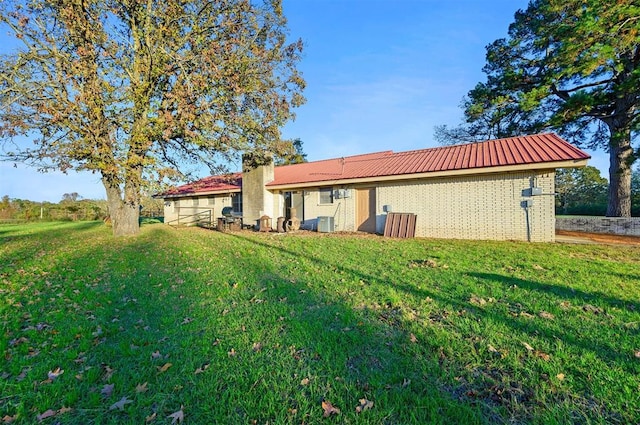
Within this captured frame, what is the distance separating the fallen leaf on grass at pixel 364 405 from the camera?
2.02 meters

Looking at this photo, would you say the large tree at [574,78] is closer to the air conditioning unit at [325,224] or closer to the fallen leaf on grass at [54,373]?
the air conditioning unit at [325,224]

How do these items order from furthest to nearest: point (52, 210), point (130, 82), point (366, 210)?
point (52, 210) → point (366, 210) → point (130, 82)

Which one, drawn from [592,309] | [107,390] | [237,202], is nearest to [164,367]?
[107,390]

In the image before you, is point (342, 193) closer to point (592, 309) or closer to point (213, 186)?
point (213, 186)

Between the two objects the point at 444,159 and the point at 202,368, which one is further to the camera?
the point at 444,159

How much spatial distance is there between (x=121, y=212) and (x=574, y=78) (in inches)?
873

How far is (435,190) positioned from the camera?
457 inches

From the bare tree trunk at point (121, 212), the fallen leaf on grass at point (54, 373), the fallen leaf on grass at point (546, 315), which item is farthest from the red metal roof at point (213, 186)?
the fallen leaf on grass at point (546, 315)

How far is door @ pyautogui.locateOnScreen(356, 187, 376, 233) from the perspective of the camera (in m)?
13.4

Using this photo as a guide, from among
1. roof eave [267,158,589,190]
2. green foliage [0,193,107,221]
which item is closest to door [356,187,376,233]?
roof eave [267,158,589,190]

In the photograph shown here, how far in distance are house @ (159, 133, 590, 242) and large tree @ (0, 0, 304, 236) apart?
2.79 meters

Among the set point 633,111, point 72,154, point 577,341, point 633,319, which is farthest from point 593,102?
point 72,154

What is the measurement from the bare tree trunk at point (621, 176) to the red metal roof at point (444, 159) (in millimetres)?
4549

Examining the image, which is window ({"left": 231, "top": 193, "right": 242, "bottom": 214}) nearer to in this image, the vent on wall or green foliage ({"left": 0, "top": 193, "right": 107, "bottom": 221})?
the vent on wall
